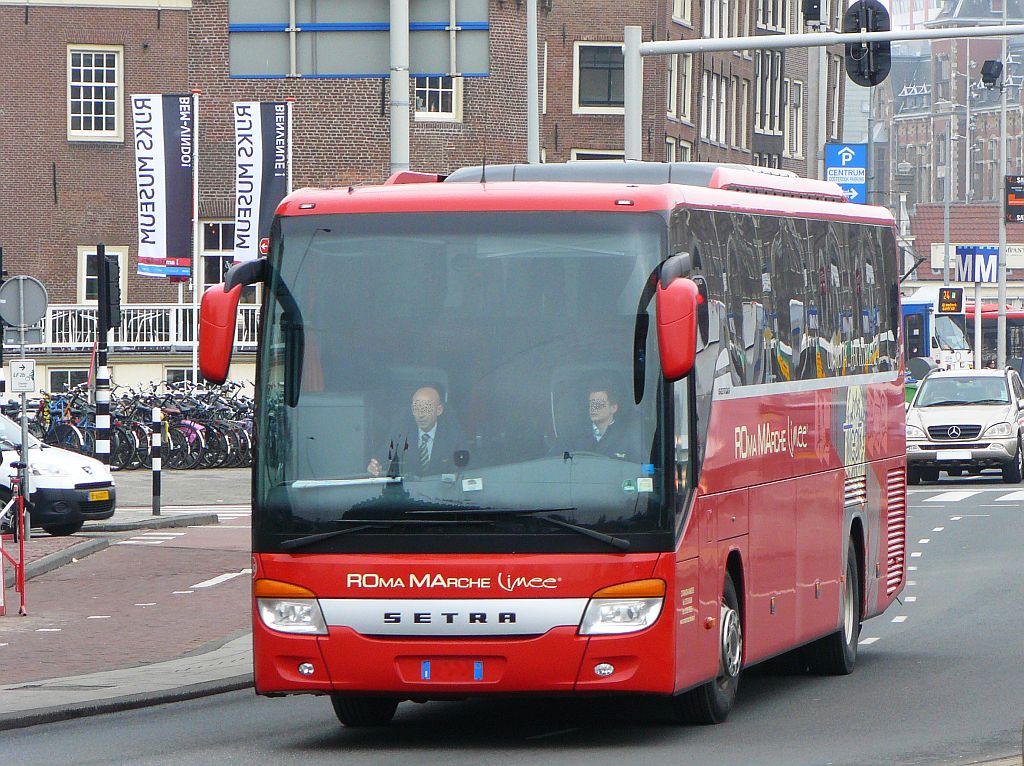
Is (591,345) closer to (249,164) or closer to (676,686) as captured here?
(676,686)

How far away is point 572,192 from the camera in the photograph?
1020cm

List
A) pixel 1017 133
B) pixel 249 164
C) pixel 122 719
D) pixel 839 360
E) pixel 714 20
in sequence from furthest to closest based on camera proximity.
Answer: pixel 1017 133
pixel 714 20
pixel 249 164
pixel 839 360
pixel 122 719

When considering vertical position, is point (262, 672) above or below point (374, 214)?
below

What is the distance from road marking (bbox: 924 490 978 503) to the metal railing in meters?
18.3

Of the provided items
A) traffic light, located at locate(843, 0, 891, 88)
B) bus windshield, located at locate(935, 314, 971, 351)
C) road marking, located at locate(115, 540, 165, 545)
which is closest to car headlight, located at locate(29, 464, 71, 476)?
road marking, located at locate(115, 540, 165, 545)

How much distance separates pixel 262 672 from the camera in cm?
995

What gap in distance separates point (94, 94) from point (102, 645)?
36.7 meters

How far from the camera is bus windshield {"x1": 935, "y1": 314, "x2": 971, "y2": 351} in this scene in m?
64.9

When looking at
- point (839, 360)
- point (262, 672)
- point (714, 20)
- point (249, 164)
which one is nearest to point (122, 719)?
point (262, 672)

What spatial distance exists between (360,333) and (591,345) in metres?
1.08

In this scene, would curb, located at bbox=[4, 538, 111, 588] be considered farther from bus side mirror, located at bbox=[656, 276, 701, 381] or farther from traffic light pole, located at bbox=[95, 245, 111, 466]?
bus side mirror, located at bbox=[656, 276, 701, 381]

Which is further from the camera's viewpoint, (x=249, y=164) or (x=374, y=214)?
(x=249, y=164)

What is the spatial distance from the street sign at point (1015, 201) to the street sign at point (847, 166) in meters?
15.9

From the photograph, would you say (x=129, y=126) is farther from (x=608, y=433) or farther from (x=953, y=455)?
(x=608, y=433)
